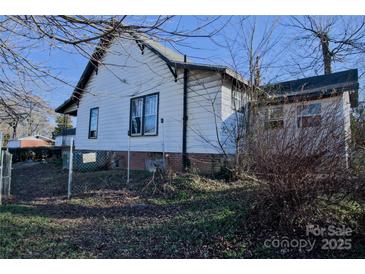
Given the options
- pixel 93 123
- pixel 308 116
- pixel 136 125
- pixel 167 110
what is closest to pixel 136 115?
pixel 136 125

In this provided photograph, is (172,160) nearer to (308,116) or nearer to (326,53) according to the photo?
(308,116)

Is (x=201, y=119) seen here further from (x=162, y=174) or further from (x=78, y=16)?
(x=78, y=16)

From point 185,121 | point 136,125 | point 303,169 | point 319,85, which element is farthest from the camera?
point 136,125

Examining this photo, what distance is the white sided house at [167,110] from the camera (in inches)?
360

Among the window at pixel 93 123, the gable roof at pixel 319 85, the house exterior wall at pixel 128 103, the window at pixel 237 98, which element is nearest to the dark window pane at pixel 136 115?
the house exterior wall at pixel 128 103

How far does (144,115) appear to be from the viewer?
11648mm

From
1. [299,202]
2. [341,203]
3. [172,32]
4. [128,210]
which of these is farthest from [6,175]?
[341,203]

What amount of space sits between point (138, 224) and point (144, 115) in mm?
7373

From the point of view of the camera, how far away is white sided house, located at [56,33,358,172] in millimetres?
9133

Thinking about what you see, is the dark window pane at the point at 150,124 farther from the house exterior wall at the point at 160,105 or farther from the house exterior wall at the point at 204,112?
the house exterior wall at the point at 204,112

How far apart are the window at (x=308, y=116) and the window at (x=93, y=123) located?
12038 mm

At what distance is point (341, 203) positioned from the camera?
140 inches

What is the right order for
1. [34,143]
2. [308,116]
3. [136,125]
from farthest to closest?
[34,143]
[136,125]
[308,116]

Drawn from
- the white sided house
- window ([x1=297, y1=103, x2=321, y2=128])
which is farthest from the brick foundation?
window ([x1=297, y1=103, x2=321, y2=128])
